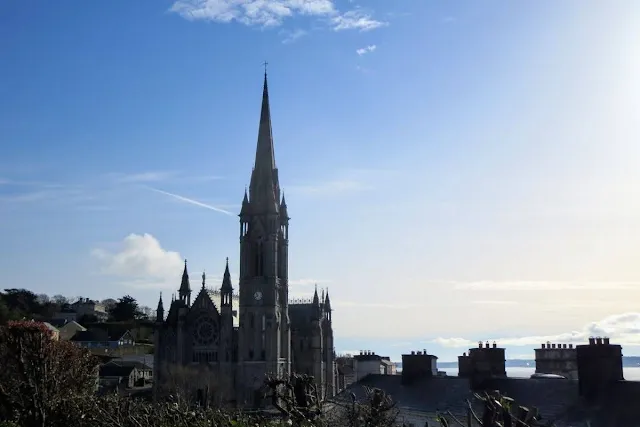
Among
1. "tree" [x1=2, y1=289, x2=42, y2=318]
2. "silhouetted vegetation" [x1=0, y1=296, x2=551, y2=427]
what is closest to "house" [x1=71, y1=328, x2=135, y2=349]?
"tree" [x1=2, y1=289, x2=42, y2=318]

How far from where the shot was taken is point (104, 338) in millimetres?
142375

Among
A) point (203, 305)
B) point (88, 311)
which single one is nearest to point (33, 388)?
point (203, 305)

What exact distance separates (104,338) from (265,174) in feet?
219

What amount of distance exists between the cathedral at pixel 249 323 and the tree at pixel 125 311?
8256cm

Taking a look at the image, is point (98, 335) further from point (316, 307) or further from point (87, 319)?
point (316, 307)

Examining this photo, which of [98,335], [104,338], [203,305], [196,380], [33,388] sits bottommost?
[196,380]

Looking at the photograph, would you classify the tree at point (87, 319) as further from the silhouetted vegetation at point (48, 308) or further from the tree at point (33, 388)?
the tree at point (33, 388)

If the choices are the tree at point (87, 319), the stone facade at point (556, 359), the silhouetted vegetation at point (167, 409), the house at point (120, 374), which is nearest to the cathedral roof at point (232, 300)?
the house at point (120, 374)

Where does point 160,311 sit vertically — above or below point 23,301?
below

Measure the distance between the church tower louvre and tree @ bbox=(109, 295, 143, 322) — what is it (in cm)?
8786

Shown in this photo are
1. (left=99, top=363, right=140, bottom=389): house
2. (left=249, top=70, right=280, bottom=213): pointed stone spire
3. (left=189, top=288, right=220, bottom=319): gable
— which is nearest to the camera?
(left=189, top=288, right=220, bottom=319): gable

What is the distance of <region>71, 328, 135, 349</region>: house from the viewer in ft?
454

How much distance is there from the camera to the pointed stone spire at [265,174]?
90.9 m

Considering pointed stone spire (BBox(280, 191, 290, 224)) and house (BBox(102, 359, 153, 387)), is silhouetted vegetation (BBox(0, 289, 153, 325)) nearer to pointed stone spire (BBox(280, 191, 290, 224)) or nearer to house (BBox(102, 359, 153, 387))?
house (BBox(102, 359, 153, 387))
